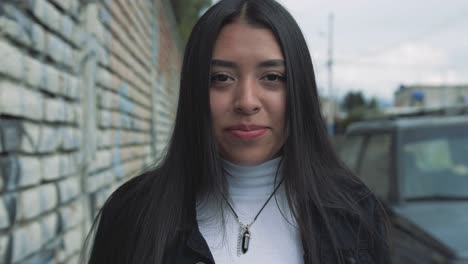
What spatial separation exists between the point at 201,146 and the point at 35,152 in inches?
38.3

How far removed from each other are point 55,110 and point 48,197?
441 millimetres

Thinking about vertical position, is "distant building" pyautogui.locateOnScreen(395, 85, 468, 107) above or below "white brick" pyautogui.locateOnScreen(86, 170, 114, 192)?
above

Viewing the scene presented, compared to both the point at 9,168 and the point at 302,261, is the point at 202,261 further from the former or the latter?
the point at 9,168

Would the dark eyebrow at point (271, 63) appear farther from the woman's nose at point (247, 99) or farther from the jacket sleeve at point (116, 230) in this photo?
the jacket sleeve at point (116, 230)

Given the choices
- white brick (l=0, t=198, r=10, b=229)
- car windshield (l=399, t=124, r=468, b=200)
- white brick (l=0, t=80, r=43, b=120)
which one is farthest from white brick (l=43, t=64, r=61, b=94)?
car windshield (l=399, t=124, r=468, b=200)

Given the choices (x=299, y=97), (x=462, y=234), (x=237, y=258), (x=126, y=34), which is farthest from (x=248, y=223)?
(x=126, y=34)

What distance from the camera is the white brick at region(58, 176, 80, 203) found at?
2.78 m

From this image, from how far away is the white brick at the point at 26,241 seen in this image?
205 centimetres

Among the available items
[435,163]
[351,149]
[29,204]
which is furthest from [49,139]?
[351,149]

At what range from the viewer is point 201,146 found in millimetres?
1731

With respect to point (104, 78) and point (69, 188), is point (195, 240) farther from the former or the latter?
point (104, 78)

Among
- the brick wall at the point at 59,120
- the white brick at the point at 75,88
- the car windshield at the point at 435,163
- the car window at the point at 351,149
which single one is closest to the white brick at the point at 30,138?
the brick wall at the point at 59,120

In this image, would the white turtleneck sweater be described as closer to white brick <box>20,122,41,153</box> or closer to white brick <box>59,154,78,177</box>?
white brick <box>20,122,41,153</box>

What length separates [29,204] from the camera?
7.35ft
